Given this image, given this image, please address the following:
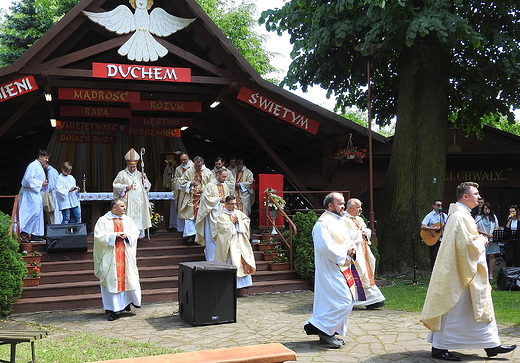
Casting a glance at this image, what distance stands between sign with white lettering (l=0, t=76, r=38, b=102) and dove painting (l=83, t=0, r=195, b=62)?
1765 mm

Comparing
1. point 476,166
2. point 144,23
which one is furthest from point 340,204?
point 476,166

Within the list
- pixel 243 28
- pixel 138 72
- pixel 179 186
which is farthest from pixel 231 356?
pixel 243 28

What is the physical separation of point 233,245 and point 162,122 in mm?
7121

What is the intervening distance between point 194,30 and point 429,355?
8.96 metres

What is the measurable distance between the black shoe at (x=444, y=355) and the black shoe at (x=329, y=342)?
105cm

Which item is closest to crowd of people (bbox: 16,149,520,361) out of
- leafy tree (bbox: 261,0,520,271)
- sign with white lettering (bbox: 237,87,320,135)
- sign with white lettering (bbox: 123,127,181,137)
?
leafy tree (bbox: 261,0,520,271)

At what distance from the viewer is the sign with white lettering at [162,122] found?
648 inches

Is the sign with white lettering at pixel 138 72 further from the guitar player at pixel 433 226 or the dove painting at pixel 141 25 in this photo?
the guitar player at pixel 433 226

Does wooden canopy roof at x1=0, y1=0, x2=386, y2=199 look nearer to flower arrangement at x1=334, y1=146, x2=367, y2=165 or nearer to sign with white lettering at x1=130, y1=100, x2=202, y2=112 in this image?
sign with white lettering at x1=130, y1=100, x2=202, y2=112

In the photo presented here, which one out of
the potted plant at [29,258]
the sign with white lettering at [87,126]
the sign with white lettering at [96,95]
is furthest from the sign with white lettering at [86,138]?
the potted plant at [29,258]

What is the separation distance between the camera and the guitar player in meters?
11.0

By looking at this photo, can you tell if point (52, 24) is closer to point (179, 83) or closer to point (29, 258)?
point (179, 83)

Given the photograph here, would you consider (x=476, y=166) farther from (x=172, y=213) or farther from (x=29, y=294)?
(x=29, y=294)

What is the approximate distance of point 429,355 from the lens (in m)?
5.97
